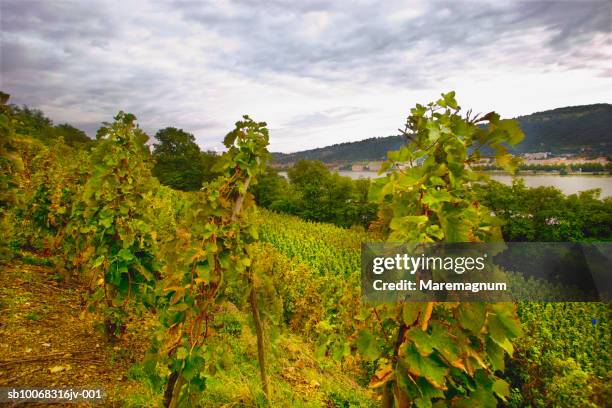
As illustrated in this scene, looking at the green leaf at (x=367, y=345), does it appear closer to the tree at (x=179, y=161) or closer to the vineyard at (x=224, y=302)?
the vineyard at (x=224, y=302)

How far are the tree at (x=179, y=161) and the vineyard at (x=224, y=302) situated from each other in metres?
38.8

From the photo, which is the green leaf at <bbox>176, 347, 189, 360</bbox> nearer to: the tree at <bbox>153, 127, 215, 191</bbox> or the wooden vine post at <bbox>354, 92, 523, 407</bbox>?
the wooden vine post at <bbox>354, 92, 523, 407</bbox>

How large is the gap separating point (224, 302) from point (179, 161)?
46000 millimetres

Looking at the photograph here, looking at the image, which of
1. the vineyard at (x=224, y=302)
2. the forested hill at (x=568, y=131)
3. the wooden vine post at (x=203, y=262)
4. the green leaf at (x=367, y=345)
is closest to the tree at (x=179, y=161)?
the forested hill at (x=568, y=131)

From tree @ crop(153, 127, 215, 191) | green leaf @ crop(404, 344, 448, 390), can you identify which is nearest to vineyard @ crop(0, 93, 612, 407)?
green leaf @ crop(404, 344, 448, 390)

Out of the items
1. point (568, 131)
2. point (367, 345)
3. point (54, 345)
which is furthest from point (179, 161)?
point (568, 131)

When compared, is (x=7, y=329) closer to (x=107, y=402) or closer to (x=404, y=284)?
(x=107, y=402)

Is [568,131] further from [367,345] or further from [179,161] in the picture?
[367,345]

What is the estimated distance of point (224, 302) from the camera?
385 cm

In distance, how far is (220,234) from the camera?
2.92m

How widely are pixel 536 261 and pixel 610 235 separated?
7696 millimetres

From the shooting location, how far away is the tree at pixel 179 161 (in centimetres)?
4459

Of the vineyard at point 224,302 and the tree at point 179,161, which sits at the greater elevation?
the tree at point 179,161

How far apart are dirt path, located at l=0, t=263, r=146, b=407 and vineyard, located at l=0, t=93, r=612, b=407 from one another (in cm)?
2
